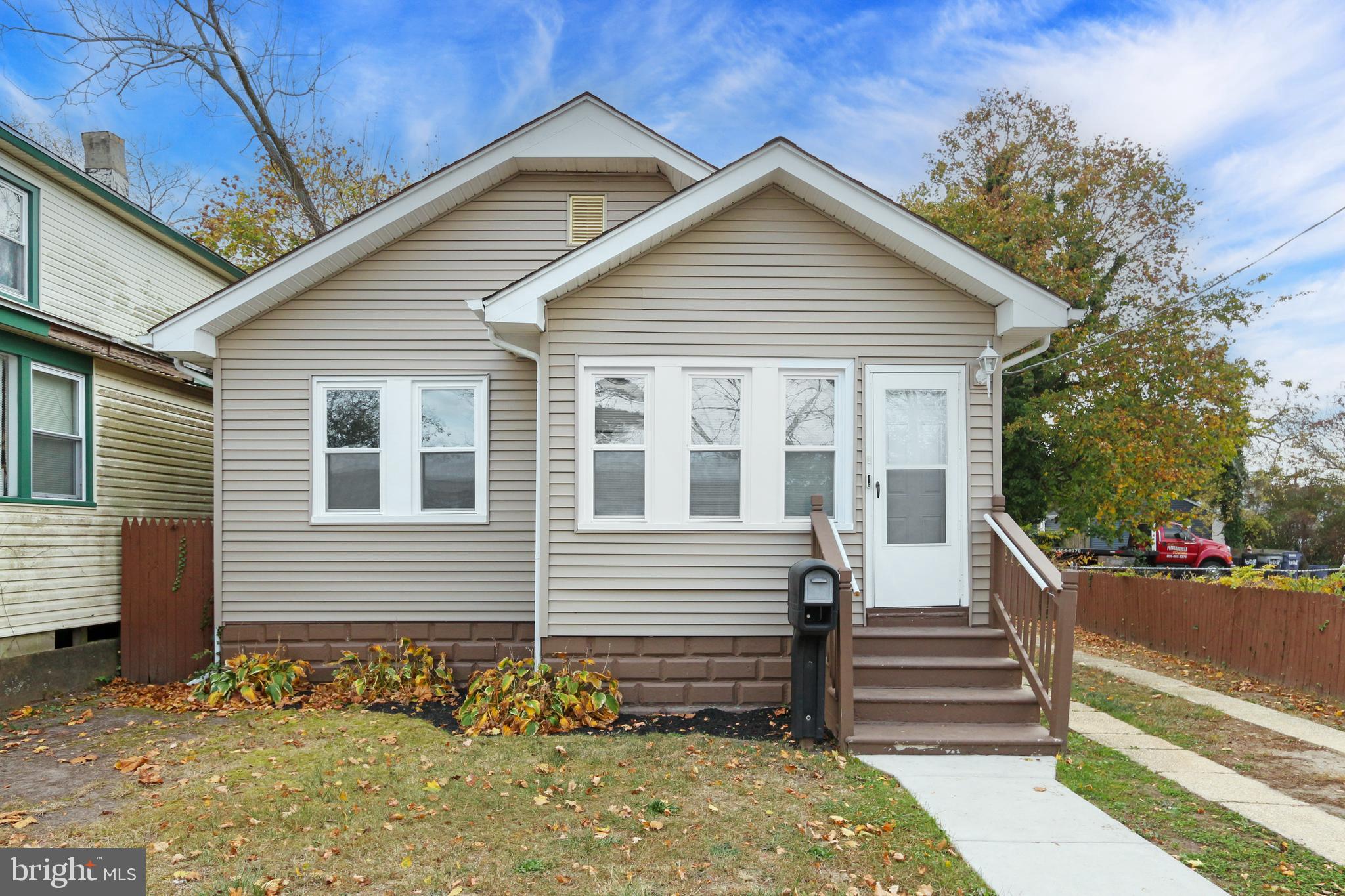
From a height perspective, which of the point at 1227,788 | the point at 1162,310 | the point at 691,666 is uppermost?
the point at 1162,310

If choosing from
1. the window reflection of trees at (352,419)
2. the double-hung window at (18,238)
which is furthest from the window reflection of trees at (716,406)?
the double-hung window at (18,238)

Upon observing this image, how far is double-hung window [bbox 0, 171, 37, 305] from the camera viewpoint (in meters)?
8.12

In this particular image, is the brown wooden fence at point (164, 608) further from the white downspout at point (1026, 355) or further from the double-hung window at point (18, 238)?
the white downspout at point (1026, 355)

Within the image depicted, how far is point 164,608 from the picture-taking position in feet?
28.6

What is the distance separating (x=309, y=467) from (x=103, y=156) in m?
6.29

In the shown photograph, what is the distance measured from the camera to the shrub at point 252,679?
7566 mm

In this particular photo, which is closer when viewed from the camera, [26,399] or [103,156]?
[26,399]

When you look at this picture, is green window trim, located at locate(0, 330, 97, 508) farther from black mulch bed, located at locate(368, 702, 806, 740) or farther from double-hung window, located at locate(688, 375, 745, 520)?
double-hung window, located at locate(688, 375, 745, 520)

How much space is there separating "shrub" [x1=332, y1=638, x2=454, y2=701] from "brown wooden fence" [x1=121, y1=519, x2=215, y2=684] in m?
1.84

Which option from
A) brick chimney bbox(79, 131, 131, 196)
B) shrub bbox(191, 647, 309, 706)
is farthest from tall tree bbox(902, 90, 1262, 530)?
brick chimney bbox(79, 131, 131, 196)

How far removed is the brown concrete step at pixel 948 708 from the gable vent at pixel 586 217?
5211mm

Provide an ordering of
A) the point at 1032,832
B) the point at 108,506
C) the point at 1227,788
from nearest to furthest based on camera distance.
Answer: the point at 1032,832 < the point at 1227,788 < the point at 108,506

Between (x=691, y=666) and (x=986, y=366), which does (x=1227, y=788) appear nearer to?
(x=986, y=366)

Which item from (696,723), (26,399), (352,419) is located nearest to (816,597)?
(696,723)
